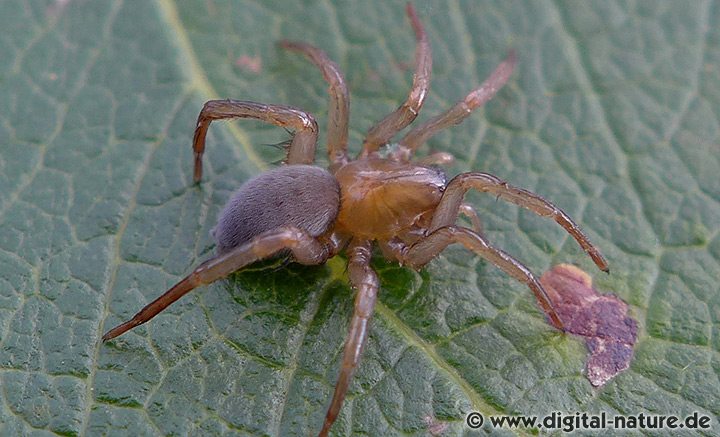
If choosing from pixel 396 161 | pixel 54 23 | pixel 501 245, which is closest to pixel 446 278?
pixel 501 245

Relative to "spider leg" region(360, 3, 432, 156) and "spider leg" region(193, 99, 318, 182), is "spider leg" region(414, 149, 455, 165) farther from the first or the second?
"spider leg" region(193, 99, 318, 182)

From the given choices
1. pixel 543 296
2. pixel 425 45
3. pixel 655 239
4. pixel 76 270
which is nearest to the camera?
pixel 543 296

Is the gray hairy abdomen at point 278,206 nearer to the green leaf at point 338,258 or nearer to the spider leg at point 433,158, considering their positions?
the green leaf at point 338,258

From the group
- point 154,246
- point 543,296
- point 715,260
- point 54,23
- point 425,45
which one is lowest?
point 715,260

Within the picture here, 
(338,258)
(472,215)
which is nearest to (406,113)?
(472,215)

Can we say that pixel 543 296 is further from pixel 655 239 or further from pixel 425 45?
pixel 425 45

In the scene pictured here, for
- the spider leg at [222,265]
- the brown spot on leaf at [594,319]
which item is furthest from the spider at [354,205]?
the brown spot on leaf at [594,319]
